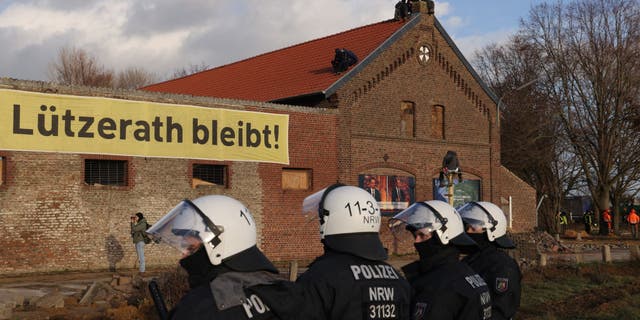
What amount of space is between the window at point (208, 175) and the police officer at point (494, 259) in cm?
1913

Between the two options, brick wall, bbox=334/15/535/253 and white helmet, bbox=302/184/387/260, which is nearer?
white helmet, bbox=302/184/387/260

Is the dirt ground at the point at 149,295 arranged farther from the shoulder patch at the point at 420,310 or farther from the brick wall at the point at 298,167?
the shoulder patch at the point at 420,310

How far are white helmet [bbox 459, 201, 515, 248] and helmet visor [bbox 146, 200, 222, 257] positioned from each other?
408cm

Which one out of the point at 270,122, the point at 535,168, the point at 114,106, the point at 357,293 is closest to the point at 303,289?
the point at 357,293

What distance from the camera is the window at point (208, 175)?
86.9 feet

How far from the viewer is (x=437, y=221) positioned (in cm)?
624

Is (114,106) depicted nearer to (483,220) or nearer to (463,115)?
(463,115)

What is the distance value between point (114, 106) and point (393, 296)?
20.9 metres

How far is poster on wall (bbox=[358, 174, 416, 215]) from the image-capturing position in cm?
3069

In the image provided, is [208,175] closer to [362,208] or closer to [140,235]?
[140,235]

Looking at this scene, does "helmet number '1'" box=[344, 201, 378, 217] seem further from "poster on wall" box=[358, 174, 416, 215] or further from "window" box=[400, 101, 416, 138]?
"window" box=[400, 101, 416, 138]

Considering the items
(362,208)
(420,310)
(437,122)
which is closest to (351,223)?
(362,208)

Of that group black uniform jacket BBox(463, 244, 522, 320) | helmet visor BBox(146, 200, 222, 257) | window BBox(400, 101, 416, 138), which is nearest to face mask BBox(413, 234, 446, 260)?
black uniform jacket BBox(463, 244, 522, 320)

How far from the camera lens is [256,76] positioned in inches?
1416
